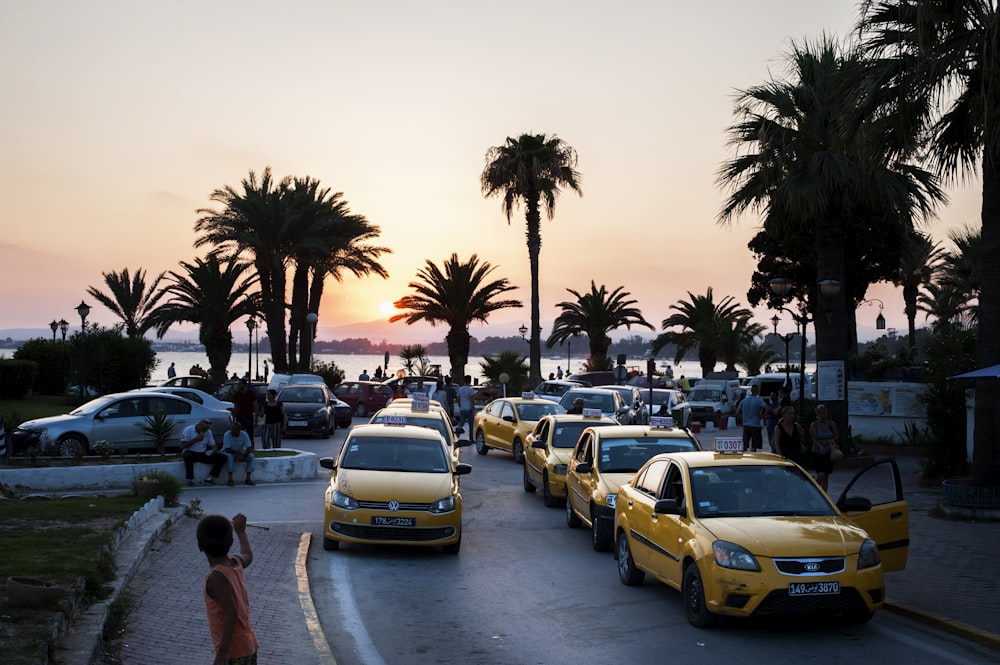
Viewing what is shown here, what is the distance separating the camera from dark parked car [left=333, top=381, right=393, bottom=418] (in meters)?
44.8

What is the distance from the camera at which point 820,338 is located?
26.0 m

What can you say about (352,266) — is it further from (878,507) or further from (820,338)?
(878,507)

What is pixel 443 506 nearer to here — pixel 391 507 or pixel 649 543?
pixel 391 507

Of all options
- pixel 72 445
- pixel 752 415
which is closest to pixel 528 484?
pixel 752 415

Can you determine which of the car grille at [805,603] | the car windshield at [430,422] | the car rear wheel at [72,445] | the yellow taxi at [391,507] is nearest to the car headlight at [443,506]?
the yellow taxi at [391,507]

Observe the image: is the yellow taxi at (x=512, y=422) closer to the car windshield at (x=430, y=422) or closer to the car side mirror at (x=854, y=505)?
the car windshield at (x=430, y=422)

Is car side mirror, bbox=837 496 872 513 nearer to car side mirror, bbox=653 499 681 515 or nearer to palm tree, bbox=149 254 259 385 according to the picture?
car side mirror, bbox=653 499 681 515

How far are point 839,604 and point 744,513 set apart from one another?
4.27ft

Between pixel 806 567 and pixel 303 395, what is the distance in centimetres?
2638

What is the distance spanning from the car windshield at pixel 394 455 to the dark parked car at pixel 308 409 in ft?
58.5

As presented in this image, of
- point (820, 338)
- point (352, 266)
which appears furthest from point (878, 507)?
point (352, 266)

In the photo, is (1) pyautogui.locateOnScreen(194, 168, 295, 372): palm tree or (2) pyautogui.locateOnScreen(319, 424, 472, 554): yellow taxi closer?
(2) pyautogui.locateOnScreen(319, 424, 472, 554): yellow taxi

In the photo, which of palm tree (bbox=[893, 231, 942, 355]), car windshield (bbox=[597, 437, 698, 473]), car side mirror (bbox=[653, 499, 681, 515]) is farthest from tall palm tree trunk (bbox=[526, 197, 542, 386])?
car side mirror (bbox=[653, 499, 681, 515])

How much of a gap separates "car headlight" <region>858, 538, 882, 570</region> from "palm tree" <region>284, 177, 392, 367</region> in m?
41.8
